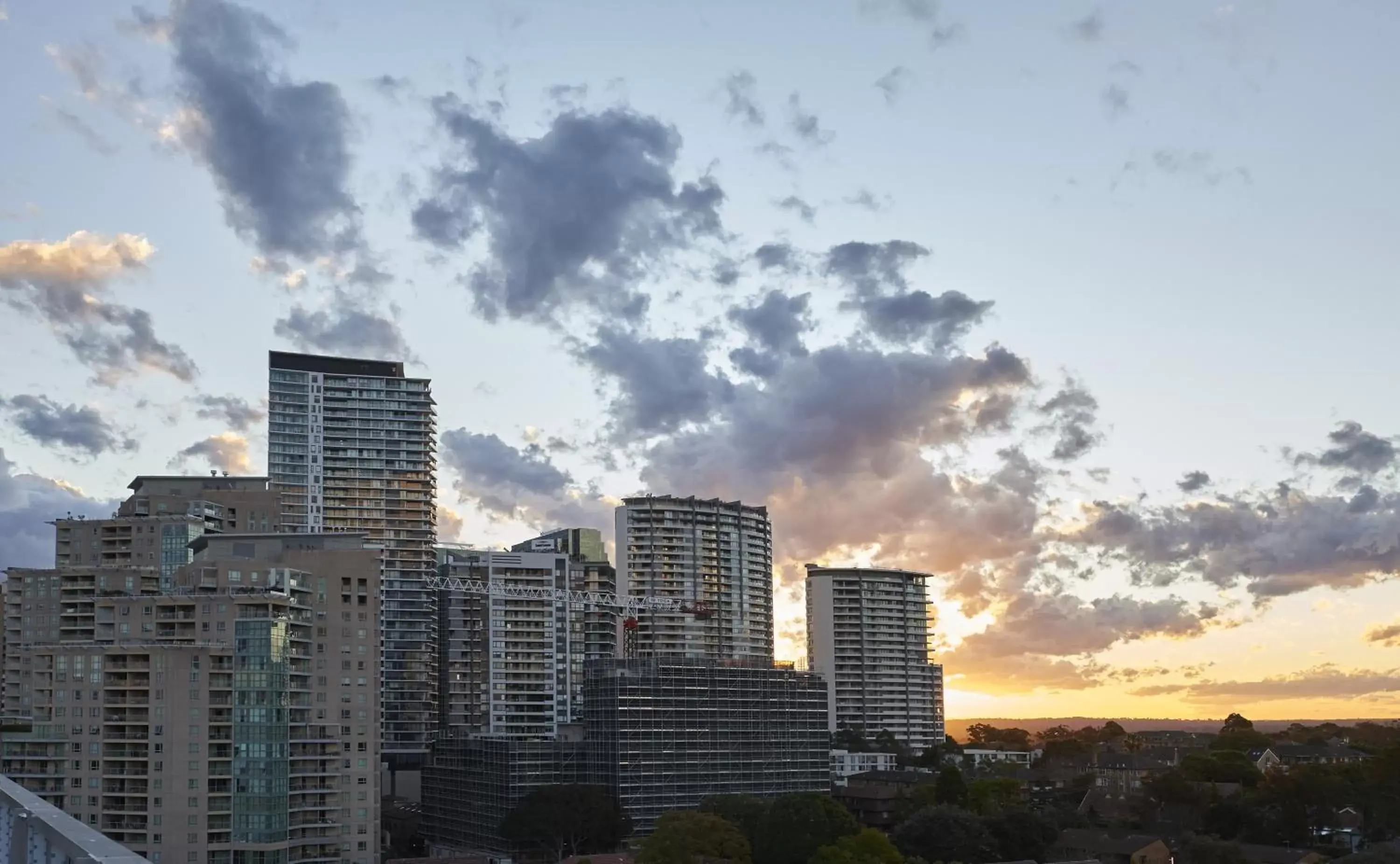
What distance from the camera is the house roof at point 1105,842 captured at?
248 ft

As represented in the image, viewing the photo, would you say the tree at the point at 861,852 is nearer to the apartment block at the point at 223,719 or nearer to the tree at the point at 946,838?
the tree at the point at 946,838

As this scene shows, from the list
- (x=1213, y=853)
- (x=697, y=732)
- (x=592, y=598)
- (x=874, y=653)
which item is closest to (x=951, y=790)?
(x=697, y=732)

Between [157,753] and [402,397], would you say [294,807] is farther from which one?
[402,397]

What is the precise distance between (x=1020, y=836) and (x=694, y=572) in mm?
68667

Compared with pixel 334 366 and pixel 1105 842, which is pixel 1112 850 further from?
pixel 334 366

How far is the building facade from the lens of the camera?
279 ft

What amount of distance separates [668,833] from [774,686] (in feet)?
96.8

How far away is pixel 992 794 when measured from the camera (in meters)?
85.1

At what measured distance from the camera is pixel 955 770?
86.1m

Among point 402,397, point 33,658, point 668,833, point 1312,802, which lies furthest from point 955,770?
point 402,397

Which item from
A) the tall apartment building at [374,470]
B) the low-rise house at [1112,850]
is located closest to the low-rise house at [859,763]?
the tall apartment building at [374,470]

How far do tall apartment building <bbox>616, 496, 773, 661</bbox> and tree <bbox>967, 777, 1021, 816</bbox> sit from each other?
48173mm

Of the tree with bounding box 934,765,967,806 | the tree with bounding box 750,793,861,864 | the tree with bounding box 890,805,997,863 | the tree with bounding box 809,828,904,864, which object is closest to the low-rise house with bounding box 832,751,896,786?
the tree with bounding box 934,765,967,806

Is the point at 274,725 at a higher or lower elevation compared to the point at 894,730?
higher
